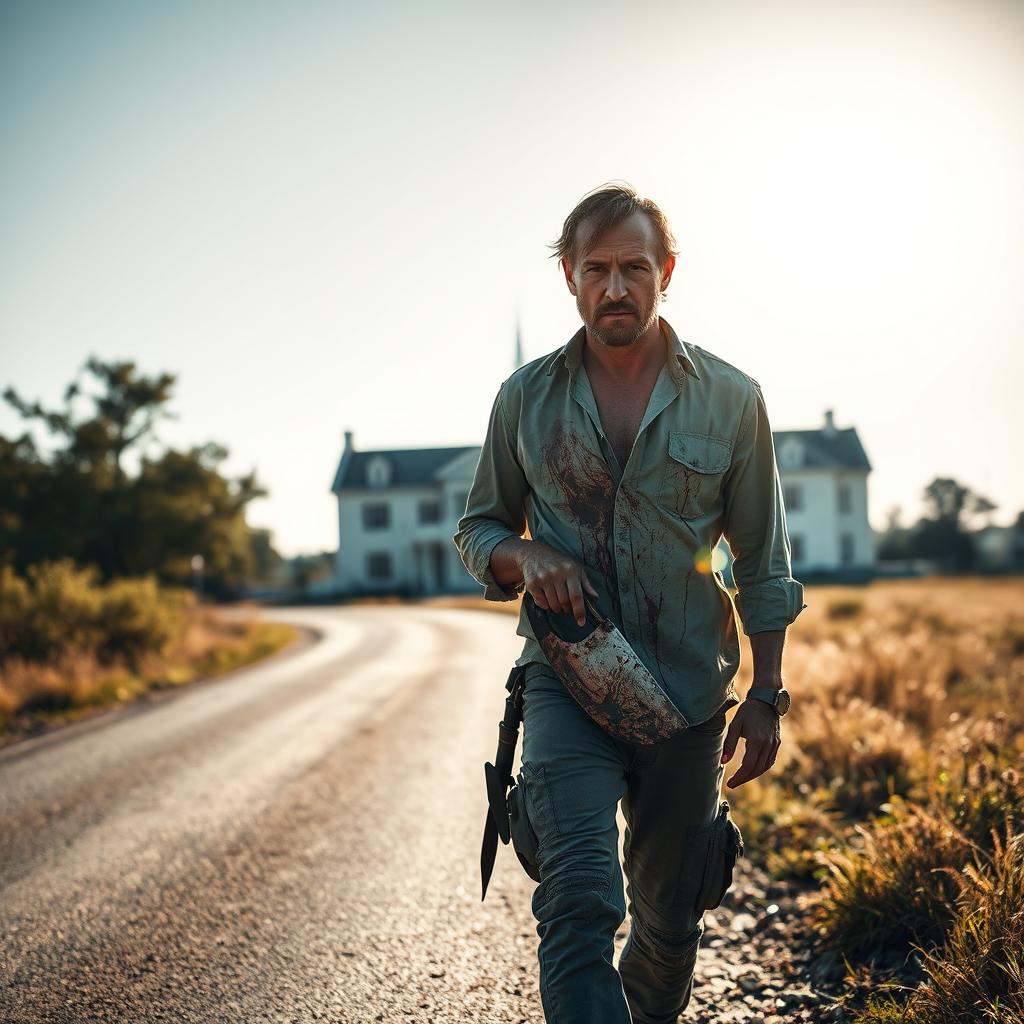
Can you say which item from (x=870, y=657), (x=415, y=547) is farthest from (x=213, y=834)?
(x=415, y=547)

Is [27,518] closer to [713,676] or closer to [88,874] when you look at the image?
[88,874]

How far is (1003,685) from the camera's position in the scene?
940 cm

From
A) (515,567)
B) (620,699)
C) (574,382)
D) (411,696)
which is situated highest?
(574,382)

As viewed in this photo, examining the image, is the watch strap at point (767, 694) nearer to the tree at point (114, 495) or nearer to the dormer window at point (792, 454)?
the tree at point (114, 495)

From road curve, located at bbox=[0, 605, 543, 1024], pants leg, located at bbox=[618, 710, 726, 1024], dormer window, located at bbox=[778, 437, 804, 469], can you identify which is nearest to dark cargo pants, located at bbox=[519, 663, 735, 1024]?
pants leg, located at bbox=[618, 710, 726, 1024]

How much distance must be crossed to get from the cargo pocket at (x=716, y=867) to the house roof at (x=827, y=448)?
54.0 metres

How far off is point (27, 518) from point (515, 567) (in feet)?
123

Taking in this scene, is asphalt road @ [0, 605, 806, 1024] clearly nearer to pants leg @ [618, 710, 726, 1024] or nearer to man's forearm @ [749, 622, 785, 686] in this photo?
pants leg @ [618, 710, 726, 1024]

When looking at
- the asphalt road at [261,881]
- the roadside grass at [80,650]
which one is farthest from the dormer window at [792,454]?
the asphalt road at [261,881]

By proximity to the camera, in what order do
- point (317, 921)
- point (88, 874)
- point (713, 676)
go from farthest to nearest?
point (88, 874) < point (317, 921) < point (713, 676)

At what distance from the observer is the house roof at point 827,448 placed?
5541 centimetres

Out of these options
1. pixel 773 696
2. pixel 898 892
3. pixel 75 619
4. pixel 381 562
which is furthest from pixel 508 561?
pixel 381 562

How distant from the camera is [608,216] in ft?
8.73

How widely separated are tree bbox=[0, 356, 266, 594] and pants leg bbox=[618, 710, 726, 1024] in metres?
35.2
